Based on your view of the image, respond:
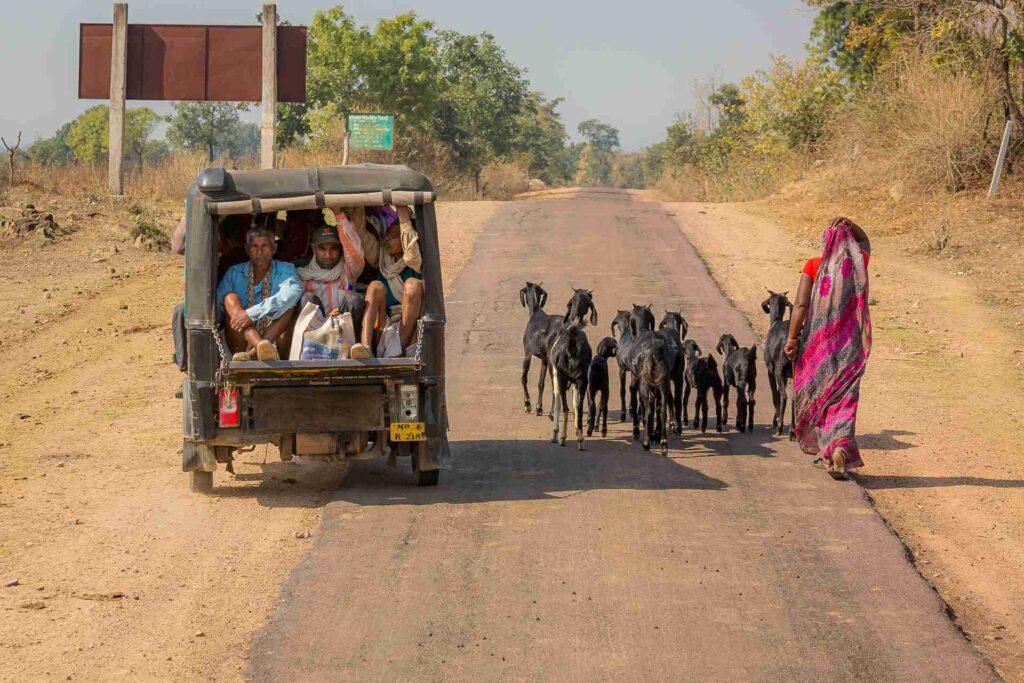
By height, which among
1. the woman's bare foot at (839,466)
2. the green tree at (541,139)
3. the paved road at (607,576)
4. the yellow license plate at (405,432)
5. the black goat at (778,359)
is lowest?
the paved road at (607,576)

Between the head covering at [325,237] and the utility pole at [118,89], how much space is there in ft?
58.3

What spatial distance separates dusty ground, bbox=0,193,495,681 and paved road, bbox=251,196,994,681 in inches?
14.1

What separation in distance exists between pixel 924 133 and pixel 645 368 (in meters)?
18.9

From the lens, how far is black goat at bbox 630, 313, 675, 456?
34.3 ft

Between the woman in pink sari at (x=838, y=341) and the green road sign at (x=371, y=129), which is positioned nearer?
the woman in pink sari at (x=838, y=341)

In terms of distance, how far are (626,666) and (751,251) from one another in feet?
57.8

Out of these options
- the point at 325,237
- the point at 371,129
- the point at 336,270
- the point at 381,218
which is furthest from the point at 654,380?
the point at 371,129

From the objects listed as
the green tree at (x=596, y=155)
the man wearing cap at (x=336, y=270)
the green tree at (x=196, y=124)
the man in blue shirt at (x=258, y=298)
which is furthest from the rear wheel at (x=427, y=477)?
the green tree at (x=596, y=155)

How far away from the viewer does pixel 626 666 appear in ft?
19.6

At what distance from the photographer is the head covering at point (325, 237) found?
30.4 ft

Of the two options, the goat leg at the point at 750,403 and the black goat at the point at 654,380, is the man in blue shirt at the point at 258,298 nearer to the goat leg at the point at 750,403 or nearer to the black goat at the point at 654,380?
the black goat at the point at 654,380

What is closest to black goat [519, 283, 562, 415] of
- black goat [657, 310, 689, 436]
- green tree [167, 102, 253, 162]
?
black goat [657, 310, 689, 436]

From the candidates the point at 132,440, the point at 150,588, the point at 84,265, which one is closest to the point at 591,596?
the point at 150,588

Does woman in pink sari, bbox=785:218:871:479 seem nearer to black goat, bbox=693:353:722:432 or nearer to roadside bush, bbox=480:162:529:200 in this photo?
black goat, bbox=693:353:722:432
